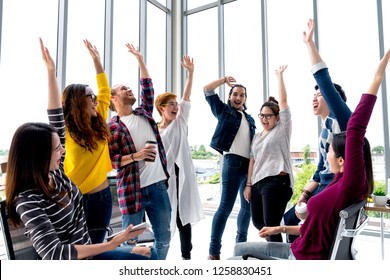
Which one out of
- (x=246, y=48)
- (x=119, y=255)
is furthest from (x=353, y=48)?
(x=119, y=255)

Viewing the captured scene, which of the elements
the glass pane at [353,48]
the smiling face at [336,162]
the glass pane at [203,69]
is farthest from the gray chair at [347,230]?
the glass pane at [203,69]

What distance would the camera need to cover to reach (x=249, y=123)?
2562 millimetres

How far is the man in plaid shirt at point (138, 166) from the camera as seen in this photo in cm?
176

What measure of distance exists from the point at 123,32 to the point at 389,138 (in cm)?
356

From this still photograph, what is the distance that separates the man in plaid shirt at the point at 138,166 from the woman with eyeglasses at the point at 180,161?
0.30m

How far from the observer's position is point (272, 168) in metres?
2.09

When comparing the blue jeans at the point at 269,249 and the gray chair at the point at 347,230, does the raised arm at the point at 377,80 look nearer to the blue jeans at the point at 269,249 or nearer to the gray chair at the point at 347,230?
the gray chair at the point at 347,230

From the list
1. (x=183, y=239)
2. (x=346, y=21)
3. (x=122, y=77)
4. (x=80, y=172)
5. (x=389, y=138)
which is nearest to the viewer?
(x=80, y=172)

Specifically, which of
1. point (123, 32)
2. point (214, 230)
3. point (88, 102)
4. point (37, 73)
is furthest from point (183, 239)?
point (123, 32)

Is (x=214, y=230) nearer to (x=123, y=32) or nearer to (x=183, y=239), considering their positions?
(x=183, y=239)

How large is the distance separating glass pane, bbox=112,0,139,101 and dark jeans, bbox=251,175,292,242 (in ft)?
7.70

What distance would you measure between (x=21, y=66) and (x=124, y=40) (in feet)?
4.95

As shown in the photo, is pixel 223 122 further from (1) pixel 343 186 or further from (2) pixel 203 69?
(2) pixel 203 69

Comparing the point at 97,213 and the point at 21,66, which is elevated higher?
the point at 21,66
